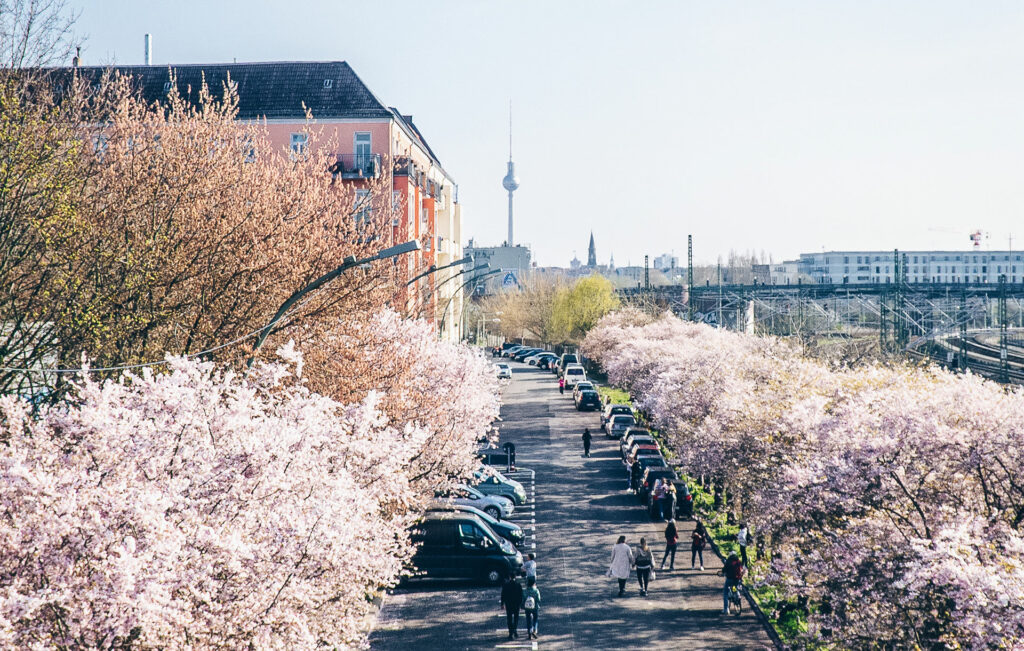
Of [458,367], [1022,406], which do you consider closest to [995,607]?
[1022,406]

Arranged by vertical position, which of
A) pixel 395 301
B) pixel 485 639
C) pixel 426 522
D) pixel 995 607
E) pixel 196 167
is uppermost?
pixel 196 167

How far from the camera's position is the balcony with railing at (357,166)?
1742 inches

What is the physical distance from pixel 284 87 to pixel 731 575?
35468mm

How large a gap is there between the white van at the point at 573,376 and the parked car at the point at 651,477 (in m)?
36.9

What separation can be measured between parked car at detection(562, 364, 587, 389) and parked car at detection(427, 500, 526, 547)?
4448 cm

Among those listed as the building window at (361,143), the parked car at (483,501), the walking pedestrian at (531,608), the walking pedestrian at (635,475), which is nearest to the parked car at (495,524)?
the parked car at (483,501)

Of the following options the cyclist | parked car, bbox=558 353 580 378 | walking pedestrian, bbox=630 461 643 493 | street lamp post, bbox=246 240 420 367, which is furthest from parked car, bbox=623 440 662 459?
parked car, bbox=558 353 580 378

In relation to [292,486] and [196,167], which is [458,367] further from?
[292,486]

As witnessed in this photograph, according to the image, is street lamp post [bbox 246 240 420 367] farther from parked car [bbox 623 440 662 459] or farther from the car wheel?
parked car [bbox 623 440 662 459]

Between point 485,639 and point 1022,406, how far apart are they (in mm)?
10907

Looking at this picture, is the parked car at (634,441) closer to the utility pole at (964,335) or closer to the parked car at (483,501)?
the parked car at (483,501)

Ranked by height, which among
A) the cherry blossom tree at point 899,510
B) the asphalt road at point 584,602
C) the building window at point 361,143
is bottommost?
the asphalt road at point 584,602

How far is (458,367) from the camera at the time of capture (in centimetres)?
2998

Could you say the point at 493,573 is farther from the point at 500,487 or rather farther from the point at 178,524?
the point at 178,524
